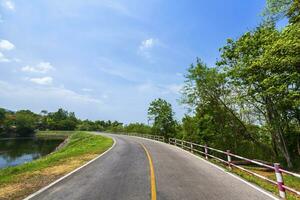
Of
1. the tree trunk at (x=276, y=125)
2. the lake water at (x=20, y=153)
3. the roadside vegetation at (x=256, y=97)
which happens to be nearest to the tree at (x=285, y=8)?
the roadside vegetation at (x=256, y=97)

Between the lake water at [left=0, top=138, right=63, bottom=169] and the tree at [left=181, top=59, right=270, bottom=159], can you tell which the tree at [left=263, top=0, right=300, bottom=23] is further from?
the lake water at [left=0, top=138, right=63, bottom=169]

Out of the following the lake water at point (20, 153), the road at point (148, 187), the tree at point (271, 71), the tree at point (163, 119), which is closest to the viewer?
the road at point (148, 187)

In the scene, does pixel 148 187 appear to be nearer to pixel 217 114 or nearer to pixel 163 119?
pixel 217 114

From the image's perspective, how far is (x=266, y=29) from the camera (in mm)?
22734

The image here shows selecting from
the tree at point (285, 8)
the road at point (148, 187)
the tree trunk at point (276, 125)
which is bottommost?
the road at point (148, 187)

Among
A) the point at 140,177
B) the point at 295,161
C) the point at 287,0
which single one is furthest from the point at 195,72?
the point at 140,177

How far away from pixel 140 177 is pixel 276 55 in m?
11.7

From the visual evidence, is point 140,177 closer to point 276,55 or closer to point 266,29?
point 276,55

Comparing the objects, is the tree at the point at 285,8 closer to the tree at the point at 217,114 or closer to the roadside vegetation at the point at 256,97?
the roadside vegetation at the point at 256,97

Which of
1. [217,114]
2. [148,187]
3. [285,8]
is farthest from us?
[217,114]

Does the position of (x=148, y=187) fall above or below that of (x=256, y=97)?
below

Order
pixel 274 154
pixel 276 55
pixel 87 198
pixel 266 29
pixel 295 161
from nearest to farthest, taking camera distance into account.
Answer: pixel 87 198 < pixel 276 55 < pixel 266 29 < pixel 295 161 < pixel 274 154

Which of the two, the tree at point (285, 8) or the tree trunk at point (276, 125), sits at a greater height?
the tree at point (285, 8)

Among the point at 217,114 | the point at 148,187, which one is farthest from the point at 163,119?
the point at 148,187
